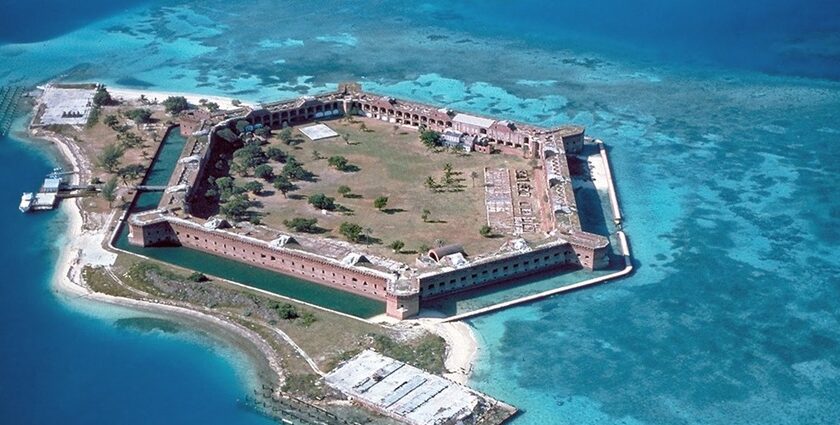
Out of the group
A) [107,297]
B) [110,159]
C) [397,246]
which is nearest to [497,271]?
[397,246]

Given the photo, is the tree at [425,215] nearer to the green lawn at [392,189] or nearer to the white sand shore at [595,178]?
the green lawn at [392,189]

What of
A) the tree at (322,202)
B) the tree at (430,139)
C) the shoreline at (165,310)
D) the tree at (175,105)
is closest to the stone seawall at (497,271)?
the shoreline at (165,310)

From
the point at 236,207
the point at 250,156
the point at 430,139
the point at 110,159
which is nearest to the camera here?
the point at 236,207

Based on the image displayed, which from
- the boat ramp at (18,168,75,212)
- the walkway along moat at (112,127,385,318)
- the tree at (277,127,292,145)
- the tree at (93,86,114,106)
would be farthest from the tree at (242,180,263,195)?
the tree at (93,86,114,106)

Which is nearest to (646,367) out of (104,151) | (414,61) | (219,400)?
(219,400)

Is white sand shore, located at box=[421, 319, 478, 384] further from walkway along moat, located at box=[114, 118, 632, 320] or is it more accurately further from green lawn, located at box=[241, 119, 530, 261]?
green lawn, located at box=[241, 119, 530, 261]

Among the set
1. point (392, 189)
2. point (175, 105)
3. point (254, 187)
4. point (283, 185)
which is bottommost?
point (392, 189)

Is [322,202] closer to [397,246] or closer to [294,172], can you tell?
[294,172]
